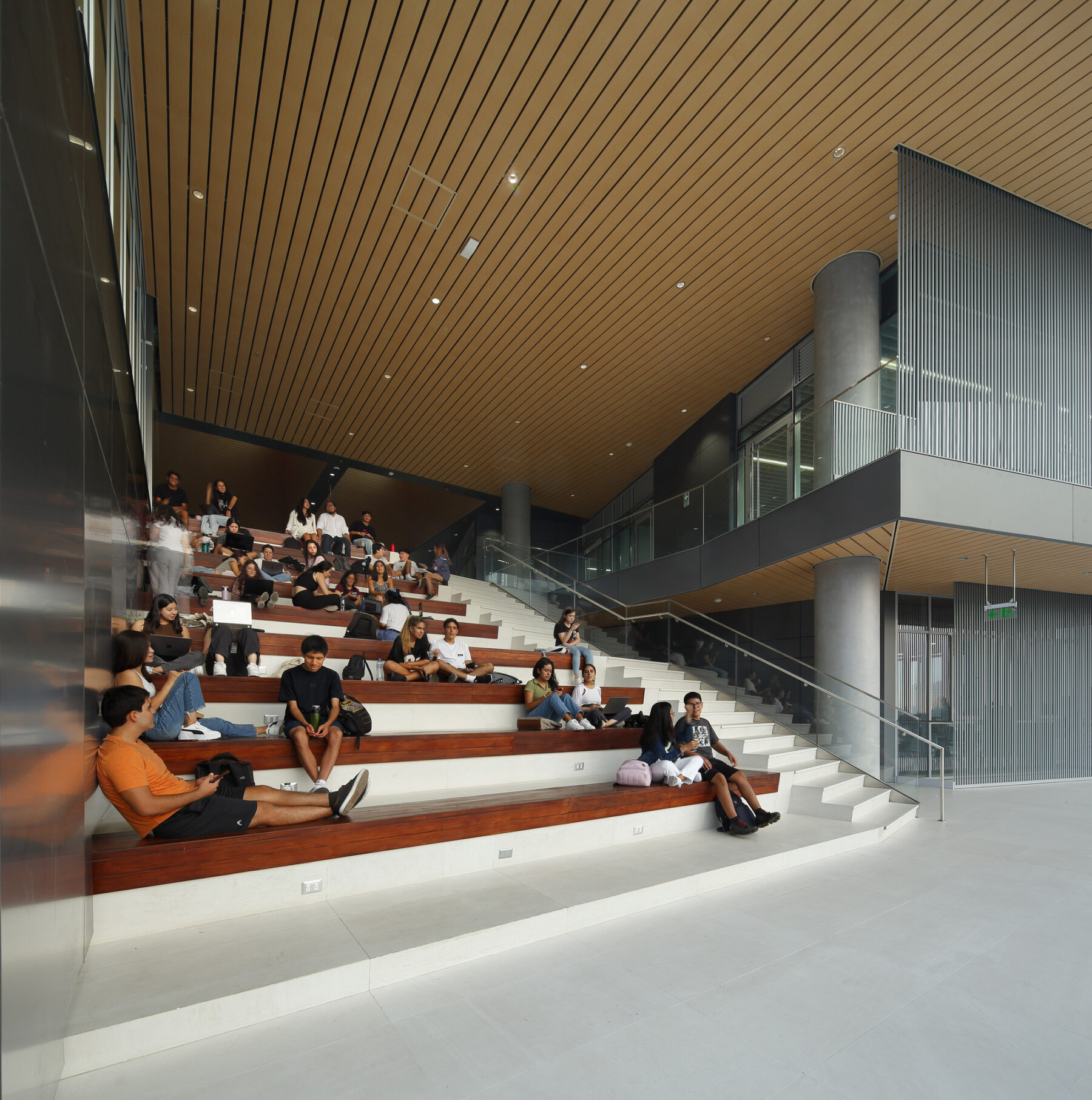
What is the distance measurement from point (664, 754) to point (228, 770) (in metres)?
3.55

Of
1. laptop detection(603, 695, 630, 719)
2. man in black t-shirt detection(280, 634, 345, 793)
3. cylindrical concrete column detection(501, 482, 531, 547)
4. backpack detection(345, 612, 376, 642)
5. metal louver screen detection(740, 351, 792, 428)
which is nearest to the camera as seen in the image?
man in black t-shirt detection(280, 634, 345, 793)

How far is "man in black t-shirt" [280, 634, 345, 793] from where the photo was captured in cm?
429

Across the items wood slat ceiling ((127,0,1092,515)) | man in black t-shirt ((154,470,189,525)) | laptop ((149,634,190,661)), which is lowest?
laptop ((149,634,190,661))

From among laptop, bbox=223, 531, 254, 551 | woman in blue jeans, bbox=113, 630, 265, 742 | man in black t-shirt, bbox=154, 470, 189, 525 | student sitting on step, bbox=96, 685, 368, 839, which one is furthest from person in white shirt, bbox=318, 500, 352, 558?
student sitting on step, bbox=96, 685, 368, 839

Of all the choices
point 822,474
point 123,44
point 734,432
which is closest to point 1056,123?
point 822,474

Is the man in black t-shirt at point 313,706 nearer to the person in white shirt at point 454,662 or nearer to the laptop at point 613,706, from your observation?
the person in white shirt at point 454,662

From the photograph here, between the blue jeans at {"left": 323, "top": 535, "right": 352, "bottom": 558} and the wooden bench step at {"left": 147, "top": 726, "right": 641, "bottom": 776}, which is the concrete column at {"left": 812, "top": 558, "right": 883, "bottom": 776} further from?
the blue jeans at {"left": 323, "top": 535, "right": 352, "bottom": 558}

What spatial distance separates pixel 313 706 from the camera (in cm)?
467

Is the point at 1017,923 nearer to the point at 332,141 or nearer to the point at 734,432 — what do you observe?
the point at 332,141

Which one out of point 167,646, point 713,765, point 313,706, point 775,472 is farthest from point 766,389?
point 167,646

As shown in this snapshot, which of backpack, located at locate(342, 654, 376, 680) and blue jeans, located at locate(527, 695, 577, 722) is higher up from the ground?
backpack, located at locate(342, 654, 376, 680)

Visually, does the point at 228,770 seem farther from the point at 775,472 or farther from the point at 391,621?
the point at 775,472

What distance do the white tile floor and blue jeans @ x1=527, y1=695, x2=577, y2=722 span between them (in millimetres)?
2386

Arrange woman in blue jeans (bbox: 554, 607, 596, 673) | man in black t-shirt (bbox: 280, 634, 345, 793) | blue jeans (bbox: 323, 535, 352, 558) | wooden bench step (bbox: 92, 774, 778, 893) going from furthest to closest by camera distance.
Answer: blue jeans (bbox: 323, 535, 352, 558)
woman in blue jeans (bbox: 554, 607, 596, 673)
man in black t-shirt (bbox: 280, 634, 345, 793)
wooden bench step (bbox: 92, 774, 778, 893)
